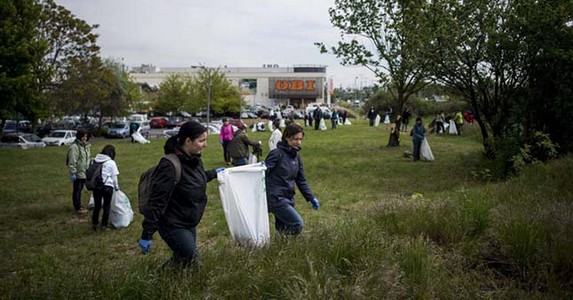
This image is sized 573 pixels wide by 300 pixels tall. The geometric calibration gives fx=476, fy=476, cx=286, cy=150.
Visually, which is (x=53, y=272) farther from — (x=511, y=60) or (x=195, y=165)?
(x=511, y=60)

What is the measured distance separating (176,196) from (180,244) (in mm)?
393

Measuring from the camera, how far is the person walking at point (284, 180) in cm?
520

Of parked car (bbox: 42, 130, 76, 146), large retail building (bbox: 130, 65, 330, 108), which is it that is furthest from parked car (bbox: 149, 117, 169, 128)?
large retail building (bbox: 130, 65, 330, 108)

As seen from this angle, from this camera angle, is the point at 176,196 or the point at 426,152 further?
the point at 426,152

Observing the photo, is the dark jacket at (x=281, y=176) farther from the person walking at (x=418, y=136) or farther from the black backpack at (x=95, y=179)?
the person walking at (x=418, y=136)

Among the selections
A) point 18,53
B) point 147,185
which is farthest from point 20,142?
point 147,185

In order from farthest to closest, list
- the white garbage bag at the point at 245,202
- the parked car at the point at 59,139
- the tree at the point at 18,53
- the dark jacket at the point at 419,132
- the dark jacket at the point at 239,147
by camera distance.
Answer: the parked car at the point at 59,139 < the tree at the point at 18,53 < the dark jacket at the point at 419,132 < the dark jacket at the point at 239,147 < the white garbage bag at the point at 245,202

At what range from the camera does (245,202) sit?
5176 mm

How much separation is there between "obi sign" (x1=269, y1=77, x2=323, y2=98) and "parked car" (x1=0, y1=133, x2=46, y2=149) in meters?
81.5

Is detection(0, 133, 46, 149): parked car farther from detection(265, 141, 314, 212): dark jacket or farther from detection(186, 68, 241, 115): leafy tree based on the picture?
detection(186, 68, 241, 115): leafy tree

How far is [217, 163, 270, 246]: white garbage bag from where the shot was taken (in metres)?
5.09

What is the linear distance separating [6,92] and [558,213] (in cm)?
2345

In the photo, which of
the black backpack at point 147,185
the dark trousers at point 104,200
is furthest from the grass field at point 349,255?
the black backpack at point 147,185

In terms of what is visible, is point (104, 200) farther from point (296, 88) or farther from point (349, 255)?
point (296, 88)
